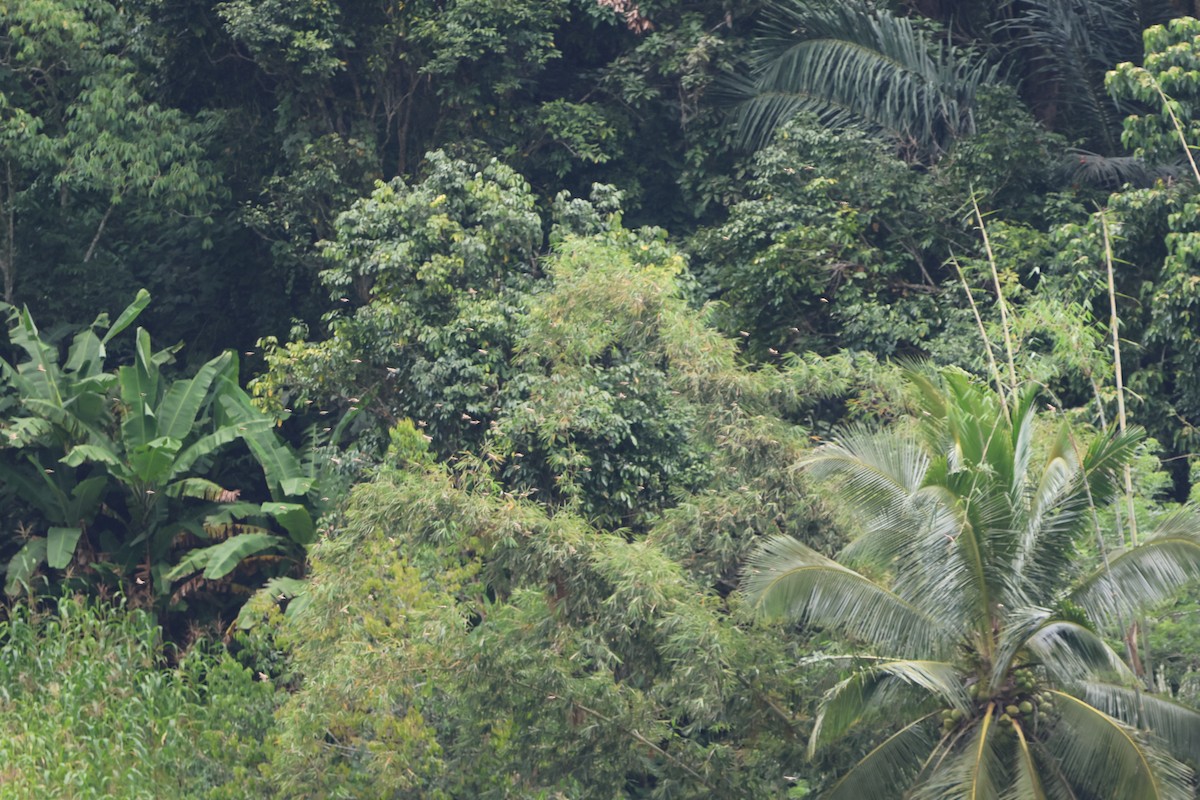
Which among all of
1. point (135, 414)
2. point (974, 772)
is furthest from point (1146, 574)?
point (135, 414)

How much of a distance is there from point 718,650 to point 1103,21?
385 inches

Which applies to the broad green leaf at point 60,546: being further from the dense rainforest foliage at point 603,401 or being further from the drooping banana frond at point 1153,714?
the drooping banana frond at point 1153,714

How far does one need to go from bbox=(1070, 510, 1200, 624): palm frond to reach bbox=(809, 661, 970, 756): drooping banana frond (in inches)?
34.1

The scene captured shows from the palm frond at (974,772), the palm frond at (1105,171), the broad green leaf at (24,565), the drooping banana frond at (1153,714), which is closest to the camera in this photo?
the palm frond at (974,772)

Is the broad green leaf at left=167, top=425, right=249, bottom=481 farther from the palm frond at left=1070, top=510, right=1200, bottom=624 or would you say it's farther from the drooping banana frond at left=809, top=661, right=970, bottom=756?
the palm frond at left=1070, top=510, right=1200, bottom=624

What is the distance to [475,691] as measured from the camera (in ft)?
32.0

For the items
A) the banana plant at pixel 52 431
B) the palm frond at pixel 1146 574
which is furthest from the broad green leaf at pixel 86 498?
the palm frond at pixel 1146 574

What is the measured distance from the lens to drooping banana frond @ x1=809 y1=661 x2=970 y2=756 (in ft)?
27.9

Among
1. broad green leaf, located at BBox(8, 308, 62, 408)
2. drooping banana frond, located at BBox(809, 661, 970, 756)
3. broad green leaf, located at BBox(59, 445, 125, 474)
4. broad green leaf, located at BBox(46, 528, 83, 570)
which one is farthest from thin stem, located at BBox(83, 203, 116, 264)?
drooping banana frond, located at BBox(809, 661, 970, 756)

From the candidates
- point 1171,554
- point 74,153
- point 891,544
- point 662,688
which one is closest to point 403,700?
point 662,688

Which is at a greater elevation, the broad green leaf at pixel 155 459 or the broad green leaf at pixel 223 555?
the broad green leaf at pixel 155 459

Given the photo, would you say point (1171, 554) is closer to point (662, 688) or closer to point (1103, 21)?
point (662, 688)

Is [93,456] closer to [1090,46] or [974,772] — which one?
[974,772]

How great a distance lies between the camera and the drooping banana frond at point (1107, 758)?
802 centimetres
